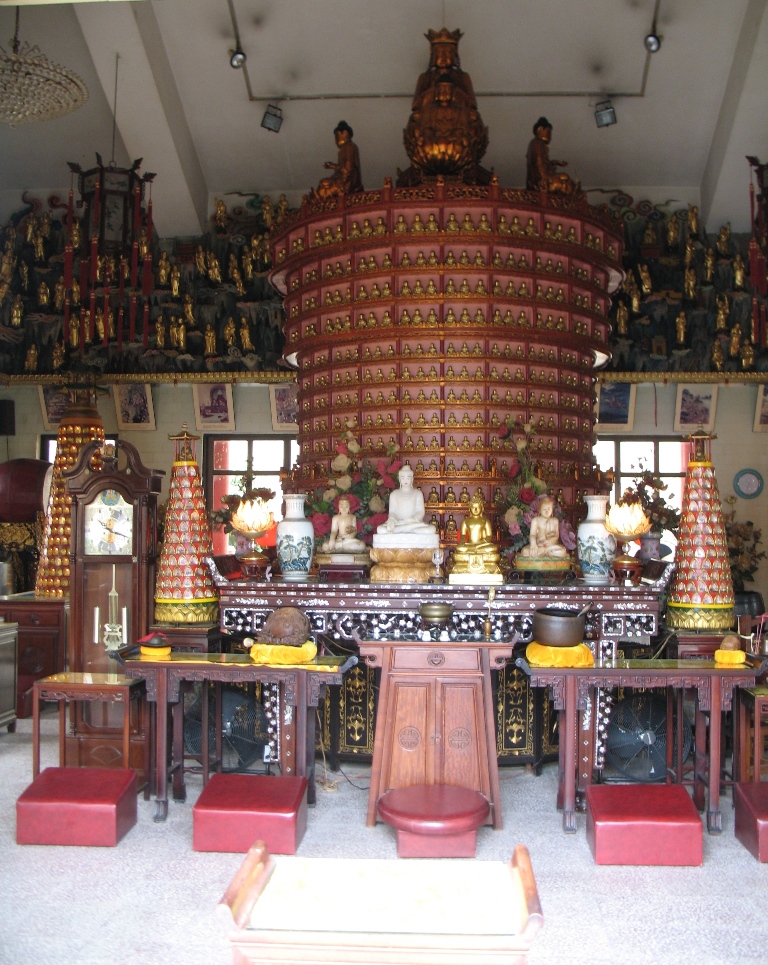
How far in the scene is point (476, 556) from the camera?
5.37 metres

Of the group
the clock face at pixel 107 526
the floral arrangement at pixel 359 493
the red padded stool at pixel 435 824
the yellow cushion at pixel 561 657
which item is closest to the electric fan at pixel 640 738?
the yellow cushion at pixel 561 657

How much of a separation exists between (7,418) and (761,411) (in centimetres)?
884

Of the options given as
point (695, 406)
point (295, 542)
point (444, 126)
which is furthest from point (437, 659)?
point (695, 406)

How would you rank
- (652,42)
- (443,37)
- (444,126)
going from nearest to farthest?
(444,126)
(443,37)
(652,42)

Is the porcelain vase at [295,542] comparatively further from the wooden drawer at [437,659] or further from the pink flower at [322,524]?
the wooden drawer at [437,659]

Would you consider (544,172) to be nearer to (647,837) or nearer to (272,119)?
(272,119)

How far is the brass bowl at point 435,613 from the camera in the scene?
15.2 feet

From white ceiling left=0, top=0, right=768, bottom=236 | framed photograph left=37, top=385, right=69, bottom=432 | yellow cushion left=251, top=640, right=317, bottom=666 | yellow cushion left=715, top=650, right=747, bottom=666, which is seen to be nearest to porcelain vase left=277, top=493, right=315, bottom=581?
yellow cushion left=251, top=640, right=317, bottom=666

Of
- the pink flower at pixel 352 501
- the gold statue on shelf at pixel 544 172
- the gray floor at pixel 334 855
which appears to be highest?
the gold statue on shelf at pixel 544 172

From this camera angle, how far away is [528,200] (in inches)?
278

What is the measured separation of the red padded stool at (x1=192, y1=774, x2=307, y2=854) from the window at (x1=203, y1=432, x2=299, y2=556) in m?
7.24

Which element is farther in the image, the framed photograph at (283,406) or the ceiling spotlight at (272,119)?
the framed photograph at (283,406)

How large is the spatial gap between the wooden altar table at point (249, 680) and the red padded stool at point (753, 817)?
6.07ft

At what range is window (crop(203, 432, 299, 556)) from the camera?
1120cm
